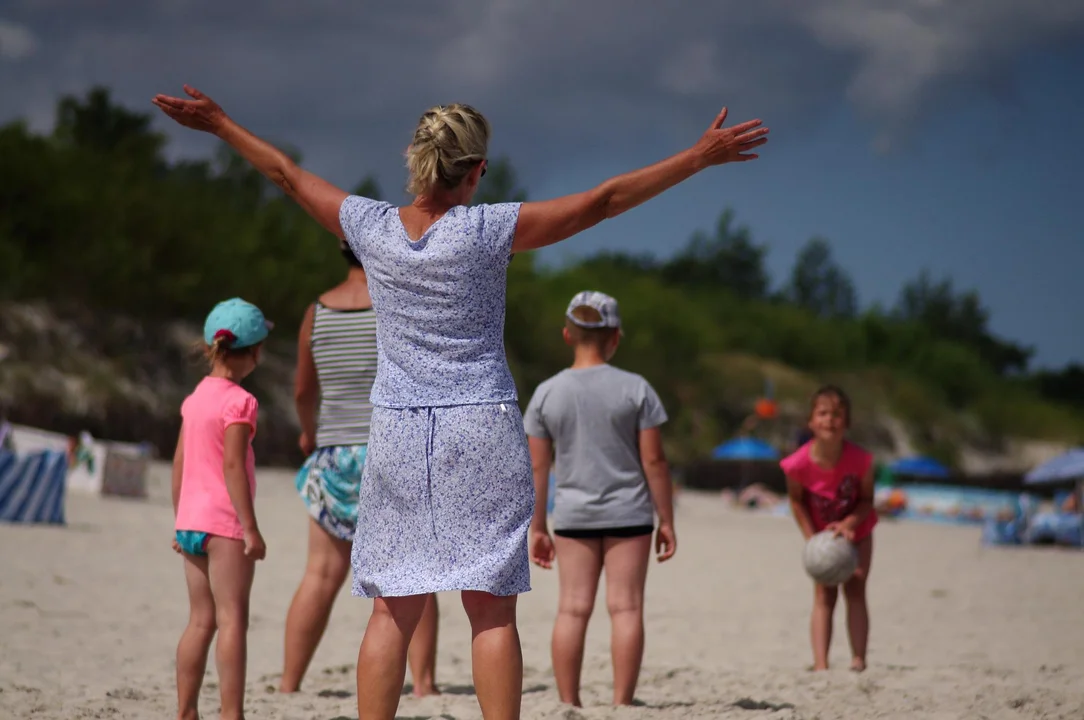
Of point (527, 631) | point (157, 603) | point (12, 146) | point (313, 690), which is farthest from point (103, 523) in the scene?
point (12, 146)

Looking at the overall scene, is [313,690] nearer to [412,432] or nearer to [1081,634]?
[412,432]

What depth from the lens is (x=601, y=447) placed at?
15.4ft

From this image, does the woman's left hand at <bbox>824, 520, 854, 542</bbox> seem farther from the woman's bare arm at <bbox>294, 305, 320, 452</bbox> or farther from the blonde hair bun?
the blonde hair bun

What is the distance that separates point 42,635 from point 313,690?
1792 millimetres

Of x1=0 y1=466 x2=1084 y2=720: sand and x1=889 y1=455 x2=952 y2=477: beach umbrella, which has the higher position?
x1=889 y1=455 x2=952 y2=477: beach umbrella

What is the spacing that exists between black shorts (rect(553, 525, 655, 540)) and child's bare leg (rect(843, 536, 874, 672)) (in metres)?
1.37

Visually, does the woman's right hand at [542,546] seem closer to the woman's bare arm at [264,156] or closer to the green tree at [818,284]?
the woman's bare arm at [264,156]

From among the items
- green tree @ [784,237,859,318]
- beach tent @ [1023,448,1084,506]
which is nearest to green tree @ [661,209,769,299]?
green tree @ [784,237,859,318]

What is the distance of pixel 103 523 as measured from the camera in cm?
1202

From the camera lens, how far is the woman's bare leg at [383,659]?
309 centimetres

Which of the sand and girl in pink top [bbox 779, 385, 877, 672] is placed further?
girl in pink top [bbox 779, 385, 877, 672]

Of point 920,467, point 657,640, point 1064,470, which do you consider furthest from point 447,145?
point 920,467

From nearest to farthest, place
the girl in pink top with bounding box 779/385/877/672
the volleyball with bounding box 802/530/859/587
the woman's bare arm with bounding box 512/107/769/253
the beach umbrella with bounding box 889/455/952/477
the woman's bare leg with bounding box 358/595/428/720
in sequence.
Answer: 1. the woman's bare arm with bounding box 512/107/769/253
2. the woman's bare leg with bounding box 358/595/428/720
3. the volleyball with bounding box 802/530/859/587
4. the girl in pink top with bounding box 779/385/877/672
5. the beach umbrella with bounding box 889/455/952/477

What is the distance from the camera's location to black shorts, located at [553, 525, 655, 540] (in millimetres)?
4633
